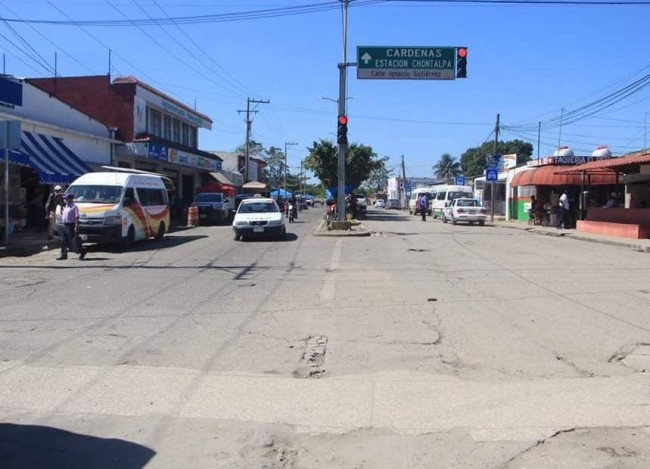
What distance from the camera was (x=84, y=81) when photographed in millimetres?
37500

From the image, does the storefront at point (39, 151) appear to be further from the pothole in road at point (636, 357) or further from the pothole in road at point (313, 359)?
the pothole in road at point (636, 357)

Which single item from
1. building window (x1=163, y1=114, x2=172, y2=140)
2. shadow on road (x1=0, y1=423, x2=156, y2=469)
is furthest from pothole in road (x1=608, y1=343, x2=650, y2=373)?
building window (x1=163, y1=114, x2=172, y2=140)

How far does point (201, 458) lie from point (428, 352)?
3.54 meters

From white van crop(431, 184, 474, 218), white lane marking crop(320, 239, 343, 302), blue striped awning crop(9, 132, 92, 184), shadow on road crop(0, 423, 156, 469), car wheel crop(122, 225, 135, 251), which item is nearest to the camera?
shadow on road crop(0, 423, 156, 469)

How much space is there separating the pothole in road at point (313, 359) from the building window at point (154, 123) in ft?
113

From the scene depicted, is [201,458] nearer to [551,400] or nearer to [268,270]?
[551,400]

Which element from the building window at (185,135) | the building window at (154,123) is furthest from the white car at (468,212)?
the building window at (185,135)

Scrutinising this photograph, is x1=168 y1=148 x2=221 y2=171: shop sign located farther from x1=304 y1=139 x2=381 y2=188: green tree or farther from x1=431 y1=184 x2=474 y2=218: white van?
x1=431 y1=184 x2=474 y2=218: white van

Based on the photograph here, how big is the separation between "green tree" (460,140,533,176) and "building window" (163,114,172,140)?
7502 centimetres

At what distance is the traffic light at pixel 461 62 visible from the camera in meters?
22.6

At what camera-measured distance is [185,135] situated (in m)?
49.4

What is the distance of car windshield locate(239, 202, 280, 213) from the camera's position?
23833mm

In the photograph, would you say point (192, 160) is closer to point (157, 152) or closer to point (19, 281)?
point (157, 152)

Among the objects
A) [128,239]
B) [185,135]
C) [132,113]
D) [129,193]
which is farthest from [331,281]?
[185,135]
